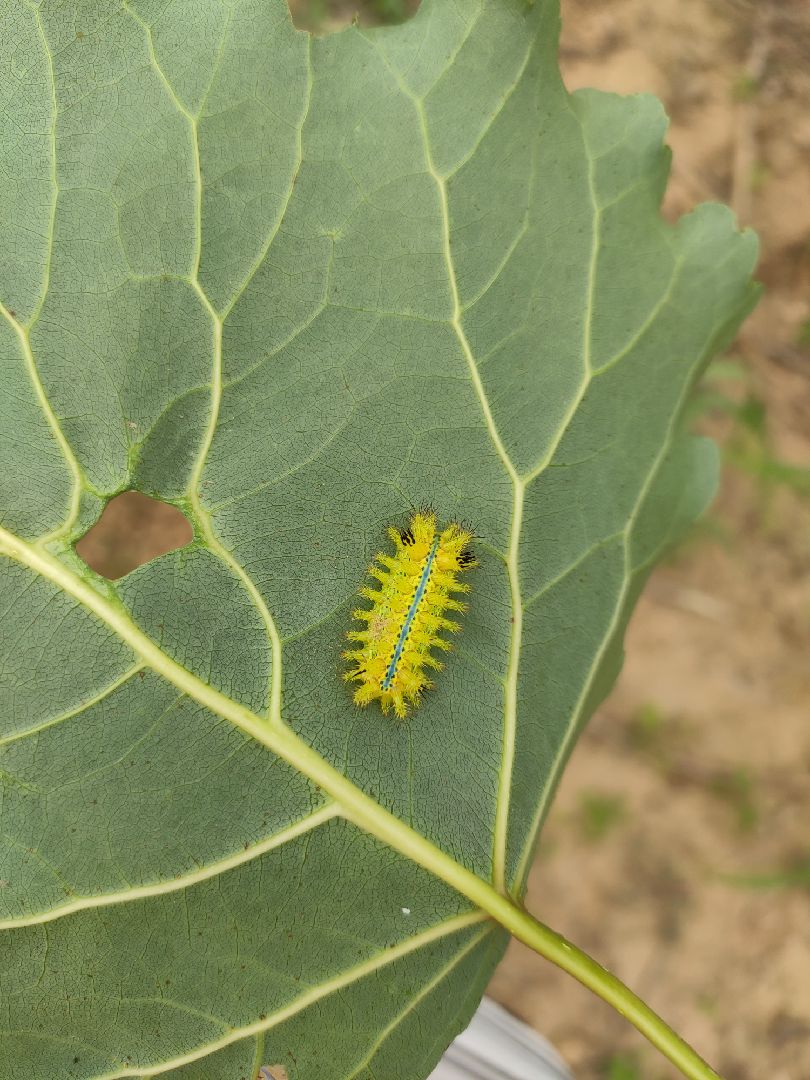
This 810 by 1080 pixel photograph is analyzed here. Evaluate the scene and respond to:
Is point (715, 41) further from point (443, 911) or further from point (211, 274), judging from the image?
point (443, 911)

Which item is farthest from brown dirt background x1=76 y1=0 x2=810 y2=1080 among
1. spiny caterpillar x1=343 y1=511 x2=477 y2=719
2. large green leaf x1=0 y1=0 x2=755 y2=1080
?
spiny caterpillar x1=343 y1=511 x2=477 y2=719

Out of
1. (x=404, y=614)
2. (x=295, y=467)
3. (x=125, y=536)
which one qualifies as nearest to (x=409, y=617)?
(x=404, y=614)

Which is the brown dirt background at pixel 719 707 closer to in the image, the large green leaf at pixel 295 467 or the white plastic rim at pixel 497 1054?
the white plastic rim at pixel 497 1054

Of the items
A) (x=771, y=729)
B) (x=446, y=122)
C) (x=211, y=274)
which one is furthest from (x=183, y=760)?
(x=771, y=729)

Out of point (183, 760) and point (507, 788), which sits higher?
point (183, 760)

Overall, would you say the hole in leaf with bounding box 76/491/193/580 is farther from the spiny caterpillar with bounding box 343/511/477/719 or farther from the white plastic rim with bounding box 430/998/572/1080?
the white plastic rim with bounding box 430/998/572/1080

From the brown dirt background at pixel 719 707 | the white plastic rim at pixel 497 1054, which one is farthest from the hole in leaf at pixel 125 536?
the white plastic rim at pixel 497 1054
